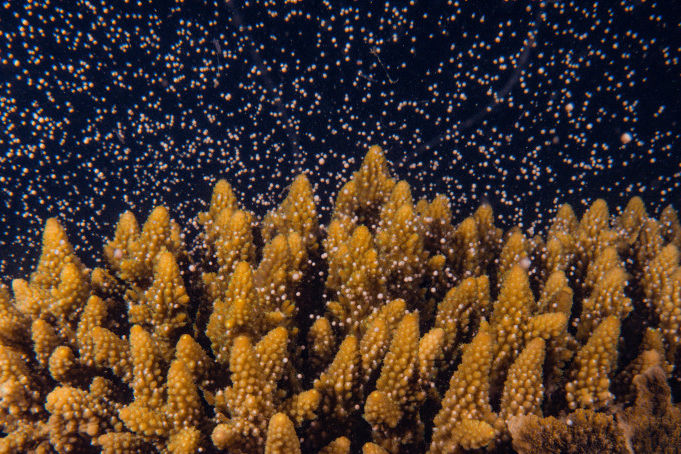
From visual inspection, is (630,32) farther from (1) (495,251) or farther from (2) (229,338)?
(2) (229,338)

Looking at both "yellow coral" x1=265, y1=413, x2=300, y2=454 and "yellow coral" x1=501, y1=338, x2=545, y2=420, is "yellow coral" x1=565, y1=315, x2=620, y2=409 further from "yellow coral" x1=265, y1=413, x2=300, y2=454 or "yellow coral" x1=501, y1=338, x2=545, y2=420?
"yellow coral" x1=265, y1=413, x2=300, y2=454

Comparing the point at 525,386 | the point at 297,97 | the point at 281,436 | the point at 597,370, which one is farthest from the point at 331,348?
the point at 297,97

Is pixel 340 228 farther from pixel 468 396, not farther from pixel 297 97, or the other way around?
pixel 297 97

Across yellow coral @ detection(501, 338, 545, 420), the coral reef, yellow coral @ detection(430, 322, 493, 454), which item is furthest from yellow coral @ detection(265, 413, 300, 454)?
yellow coral @ detection(501, 338, 545, 420)

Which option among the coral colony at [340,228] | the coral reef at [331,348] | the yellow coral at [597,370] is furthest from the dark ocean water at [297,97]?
Result: the yellow coral at [597,370]

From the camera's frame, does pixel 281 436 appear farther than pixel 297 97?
No
